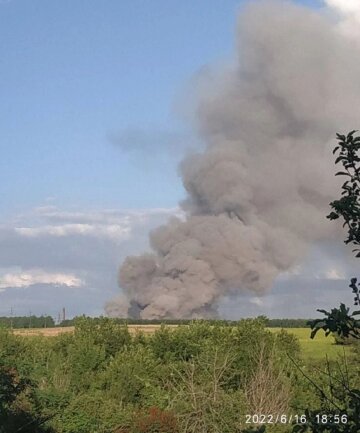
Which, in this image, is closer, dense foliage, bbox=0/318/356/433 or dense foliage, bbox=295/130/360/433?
dense foliage, bbox=295/130/360/433

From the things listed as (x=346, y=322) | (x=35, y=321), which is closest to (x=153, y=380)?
(x=346, y=322)

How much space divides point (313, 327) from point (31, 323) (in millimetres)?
132618

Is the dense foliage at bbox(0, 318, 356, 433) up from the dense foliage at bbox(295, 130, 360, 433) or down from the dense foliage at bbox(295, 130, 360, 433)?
down

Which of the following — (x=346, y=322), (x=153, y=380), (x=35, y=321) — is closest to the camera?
(x=346, y=322)

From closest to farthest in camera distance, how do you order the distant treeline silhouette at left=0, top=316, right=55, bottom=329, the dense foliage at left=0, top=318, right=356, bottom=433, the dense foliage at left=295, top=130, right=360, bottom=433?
the dense foliage at left=295, top=130, right=360, bottom=433 < the dense foliage at left=0, top=318, right=356, bottom=433 < the distant treeline silhouette at left=0, top=316, right=55, bottom=329

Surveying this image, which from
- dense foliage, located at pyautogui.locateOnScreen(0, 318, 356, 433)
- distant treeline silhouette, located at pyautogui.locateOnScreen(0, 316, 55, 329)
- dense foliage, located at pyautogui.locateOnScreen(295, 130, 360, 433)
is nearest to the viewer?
dense foliage, located at pyautogui.locateOnScreen(295, 130, 360, 433)

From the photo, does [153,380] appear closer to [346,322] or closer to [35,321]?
[346,322]

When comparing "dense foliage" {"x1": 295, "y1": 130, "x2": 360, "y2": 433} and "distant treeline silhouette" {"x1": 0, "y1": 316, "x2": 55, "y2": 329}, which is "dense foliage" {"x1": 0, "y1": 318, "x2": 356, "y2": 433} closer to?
"dense foliage" {"x1": 295, "y1": 130, "x2": 360, "y2": 433}

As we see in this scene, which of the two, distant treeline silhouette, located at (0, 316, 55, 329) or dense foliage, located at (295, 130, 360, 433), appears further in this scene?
distant treeline silhouette, located at (0, 316, 55, 329)

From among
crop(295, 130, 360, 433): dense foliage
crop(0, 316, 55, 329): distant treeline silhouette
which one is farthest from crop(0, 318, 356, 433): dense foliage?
crop(0, 316, 55, 329): distant treeline silhouette

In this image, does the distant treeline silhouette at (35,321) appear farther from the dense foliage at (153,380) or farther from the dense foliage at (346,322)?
the dense foliage at (346,322)

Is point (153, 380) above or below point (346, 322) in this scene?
below

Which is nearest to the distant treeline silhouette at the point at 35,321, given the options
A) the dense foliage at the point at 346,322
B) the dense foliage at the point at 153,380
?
the dense foliage at the point at 153,380

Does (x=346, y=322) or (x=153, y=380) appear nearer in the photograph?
(x=346, y=322)
